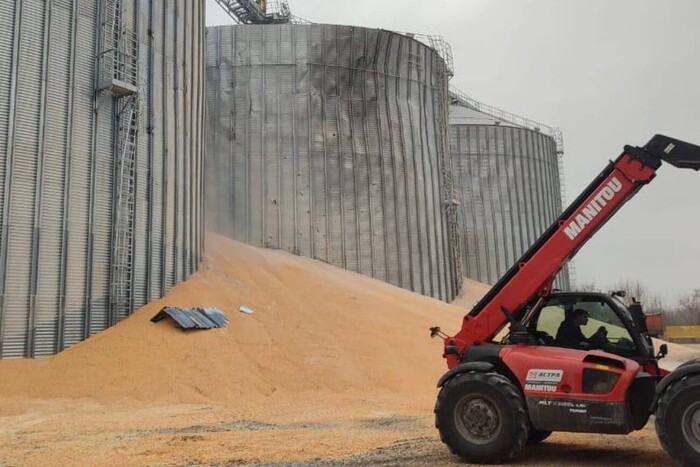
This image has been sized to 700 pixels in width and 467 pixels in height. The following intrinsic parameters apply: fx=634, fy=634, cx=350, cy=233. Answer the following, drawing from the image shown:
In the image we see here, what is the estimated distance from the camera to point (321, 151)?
33.7 m

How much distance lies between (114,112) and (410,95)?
21273mm

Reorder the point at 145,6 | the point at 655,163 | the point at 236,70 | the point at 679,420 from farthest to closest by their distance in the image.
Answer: the point at 236,70 < the point at 145,6 < the point at 655,163 < the point at 679,420

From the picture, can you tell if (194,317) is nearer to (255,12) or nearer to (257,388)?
(257,388)

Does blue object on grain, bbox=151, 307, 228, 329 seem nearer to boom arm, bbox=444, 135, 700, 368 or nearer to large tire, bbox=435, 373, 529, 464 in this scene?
boom arm, bbox=444, 135, 700, 368

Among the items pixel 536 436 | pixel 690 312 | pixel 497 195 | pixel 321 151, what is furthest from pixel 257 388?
pixel 690 312

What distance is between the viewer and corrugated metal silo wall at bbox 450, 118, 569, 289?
49188 mm

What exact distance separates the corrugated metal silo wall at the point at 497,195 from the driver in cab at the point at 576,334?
4085 centimetres

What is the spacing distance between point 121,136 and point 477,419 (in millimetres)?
15162

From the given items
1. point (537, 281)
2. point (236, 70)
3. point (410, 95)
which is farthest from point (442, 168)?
point (537, 281)

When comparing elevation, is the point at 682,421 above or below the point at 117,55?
below

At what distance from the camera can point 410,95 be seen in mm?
37125

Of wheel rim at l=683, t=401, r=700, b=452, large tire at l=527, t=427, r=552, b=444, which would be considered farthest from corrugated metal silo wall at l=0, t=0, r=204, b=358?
wheel rim at l=683, t=401, r=700, b=452

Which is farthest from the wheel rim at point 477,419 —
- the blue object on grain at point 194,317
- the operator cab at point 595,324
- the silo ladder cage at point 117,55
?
the silo ladder cage at point 117,55

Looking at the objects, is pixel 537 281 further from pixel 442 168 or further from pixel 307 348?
pixel 442 168
